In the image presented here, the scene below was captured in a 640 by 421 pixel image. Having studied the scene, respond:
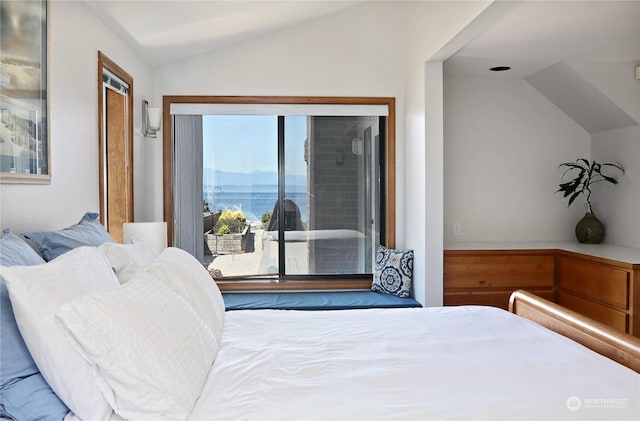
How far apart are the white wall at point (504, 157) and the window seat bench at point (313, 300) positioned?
938 mm

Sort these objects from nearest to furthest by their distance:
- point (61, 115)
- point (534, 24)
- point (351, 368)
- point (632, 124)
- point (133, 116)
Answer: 1. point (351, 368)
2. point (61, 115)
3. point (534, 24)
4. point (133, 116)
5. point (632, 124)

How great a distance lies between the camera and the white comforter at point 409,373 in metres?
1.24

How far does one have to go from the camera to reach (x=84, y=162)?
240 cm

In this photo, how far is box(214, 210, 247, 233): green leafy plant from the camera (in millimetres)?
4062

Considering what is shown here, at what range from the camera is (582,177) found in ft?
13.0

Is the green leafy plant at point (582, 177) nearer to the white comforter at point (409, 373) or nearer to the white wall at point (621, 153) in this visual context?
the white wall at point (621, 153)

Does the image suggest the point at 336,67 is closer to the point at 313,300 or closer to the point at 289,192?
the point at 289,192

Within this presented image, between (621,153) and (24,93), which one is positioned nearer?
(24,93)

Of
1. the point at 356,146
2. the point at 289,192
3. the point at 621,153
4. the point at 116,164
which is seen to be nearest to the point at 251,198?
the point at 289,192

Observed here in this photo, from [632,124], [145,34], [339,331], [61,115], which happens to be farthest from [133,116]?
[632,124]

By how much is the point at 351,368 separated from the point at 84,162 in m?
1.73

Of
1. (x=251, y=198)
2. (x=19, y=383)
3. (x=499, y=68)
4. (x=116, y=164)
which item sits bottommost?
(x=19, y=383)

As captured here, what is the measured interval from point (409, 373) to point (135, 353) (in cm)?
83

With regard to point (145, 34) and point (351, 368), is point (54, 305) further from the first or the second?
point (145, 34)
